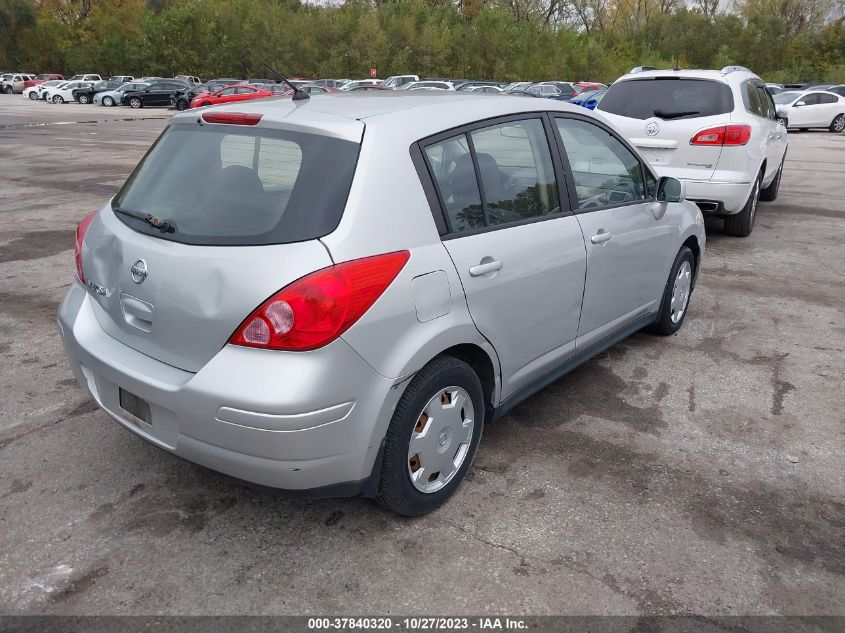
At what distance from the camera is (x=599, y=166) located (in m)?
4.16

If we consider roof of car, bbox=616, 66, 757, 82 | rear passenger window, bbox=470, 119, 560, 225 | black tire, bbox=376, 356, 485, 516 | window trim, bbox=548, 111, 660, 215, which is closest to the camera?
black tire, bbox=376, 356, 485, 516

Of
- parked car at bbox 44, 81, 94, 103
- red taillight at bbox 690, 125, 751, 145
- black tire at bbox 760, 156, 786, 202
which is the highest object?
red taillight at bbox 690, 125, 751, 145

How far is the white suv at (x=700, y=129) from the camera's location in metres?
7.55

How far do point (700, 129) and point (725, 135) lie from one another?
252 millimetres

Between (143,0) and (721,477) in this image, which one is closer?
(721,477)

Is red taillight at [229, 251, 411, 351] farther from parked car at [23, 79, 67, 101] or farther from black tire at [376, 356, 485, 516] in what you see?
parked car at [23, 79, 67, 101]

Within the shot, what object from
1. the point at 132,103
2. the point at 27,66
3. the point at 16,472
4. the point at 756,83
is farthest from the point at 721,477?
the point at 27,66

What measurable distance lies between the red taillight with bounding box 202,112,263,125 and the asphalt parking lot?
141 centimetres

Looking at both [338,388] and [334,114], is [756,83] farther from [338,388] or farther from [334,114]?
[338,388]

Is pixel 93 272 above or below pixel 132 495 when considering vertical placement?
above

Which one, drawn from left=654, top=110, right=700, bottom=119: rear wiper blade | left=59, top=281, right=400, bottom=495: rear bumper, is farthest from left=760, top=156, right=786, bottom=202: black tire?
left=59, top=281, right=400, bottom=495: rear bumper

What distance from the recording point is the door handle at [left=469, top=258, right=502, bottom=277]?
3014 millimetres

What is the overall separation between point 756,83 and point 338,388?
8021 mm

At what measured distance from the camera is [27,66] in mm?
74750
